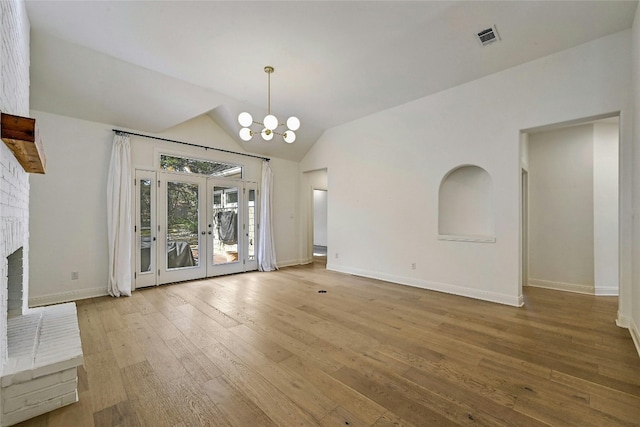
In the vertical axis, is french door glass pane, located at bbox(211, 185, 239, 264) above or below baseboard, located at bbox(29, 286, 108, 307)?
above

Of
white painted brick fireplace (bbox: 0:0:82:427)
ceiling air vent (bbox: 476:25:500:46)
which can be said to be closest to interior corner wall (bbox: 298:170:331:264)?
ceiling air vent (bbox: 476:25:500:46)

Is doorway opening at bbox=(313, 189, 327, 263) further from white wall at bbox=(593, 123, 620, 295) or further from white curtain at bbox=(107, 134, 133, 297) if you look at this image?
white wall at bbox=(593, 123, 620, 295)

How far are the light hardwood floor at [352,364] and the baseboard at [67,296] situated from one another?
14.0 inches

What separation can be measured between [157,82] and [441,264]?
5.64 metres

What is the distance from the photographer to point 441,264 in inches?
182

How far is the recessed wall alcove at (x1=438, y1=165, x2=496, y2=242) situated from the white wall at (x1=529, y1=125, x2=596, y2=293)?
130 cm

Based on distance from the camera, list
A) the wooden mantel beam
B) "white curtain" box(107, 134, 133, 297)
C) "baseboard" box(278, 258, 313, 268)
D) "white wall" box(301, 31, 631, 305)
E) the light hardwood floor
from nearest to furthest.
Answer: the wooden mantel beam
the light hardwood floor
"white wall" box(301, 31, 631, 305)
"white curtain" box(107, 134, 133, 297)
"baseboard" box(278, 258, 313, 268)

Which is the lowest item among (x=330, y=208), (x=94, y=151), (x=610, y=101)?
(x=330, y=208)

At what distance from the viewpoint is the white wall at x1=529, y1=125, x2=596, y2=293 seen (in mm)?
4664

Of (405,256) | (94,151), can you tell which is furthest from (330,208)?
(94,151)

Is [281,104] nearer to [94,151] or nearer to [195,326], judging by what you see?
[94,151]

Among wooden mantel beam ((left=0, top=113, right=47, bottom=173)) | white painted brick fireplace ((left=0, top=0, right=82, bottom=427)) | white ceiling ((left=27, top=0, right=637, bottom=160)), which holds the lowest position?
white painted brick fireplace ((left=0, top=0, right=82, bottom=427))

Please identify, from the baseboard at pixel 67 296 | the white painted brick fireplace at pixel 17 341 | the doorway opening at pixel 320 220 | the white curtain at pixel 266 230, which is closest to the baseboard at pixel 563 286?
the white curtain at pixel 266 230

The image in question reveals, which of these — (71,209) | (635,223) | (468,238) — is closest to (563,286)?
(468,238)
